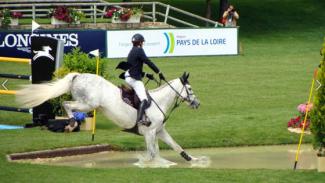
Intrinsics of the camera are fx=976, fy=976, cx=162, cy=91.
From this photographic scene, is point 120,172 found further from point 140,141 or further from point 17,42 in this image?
A: point 17,42

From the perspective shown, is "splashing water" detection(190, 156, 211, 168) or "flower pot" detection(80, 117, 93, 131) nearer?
"splashing water" detection(190, 156, 211, 168)

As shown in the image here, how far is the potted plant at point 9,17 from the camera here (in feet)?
145

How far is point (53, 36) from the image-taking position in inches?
1505

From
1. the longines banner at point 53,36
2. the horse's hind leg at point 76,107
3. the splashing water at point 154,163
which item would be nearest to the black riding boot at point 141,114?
the splashing water at point 154,163

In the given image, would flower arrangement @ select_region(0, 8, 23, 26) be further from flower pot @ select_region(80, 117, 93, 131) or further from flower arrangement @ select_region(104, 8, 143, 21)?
flower pot @ select_region(80, 117, 93, 131)

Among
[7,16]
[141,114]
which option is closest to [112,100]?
[141,114]

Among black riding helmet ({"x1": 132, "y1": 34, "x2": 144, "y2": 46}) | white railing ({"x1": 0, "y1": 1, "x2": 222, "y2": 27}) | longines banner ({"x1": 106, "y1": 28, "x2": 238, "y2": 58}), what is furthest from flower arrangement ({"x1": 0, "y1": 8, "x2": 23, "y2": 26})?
black riding helmet ({"x1": 132, "y1": 34, "x2": 144, "y2": 46})

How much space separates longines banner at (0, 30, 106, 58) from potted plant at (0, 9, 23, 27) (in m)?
6.07

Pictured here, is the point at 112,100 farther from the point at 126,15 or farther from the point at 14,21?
the point at 126,15

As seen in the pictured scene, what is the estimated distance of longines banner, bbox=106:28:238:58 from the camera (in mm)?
39969

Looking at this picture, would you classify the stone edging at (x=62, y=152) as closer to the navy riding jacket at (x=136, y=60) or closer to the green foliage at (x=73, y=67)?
the navy riding jacket at (x=136, y=60)

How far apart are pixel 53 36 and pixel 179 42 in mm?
5939

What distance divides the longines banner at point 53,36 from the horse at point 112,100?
17.6 metres

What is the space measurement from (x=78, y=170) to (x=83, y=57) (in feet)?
22.6
